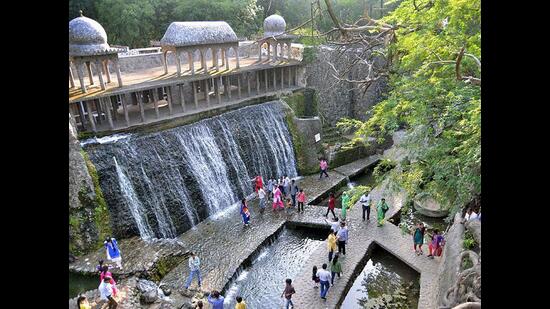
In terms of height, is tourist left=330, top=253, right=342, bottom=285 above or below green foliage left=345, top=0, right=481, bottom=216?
below

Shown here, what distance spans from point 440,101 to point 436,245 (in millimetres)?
4928

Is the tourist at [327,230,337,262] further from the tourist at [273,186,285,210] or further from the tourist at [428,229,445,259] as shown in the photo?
the tourist at [273,186,285,210]

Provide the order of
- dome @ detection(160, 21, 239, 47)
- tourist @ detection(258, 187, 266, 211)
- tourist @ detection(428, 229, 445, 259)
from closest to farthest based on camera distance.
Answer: tourist @ detection(428, 229, 445, 259), tourist @ detection(258, 187, 266, 211), dome @ detection(160, 21, 239, 47)

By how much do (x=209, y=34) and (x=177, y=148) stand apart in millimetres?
5498

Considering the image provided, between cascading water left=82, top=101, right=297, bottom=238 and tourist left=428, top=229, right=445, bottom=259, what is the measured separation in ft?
25.4

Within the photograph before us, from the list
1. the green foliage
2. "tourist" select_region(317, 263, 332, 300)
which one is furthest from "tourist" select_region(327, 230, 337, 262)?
the green foliage

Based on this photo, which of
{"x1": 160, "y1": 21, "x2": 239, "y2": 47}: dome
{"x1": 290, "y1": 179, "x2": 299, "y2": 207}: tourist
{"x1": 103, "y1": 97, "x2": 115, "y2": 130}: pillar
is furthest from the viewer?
{"x1": 160, "y1": 21, "x2": 239, "y2": 47}: dome

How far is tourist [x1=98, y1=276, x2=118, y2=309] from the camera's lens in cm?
874

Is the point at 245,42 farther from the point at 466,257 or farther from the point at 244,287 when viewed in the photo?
the point at 466,257

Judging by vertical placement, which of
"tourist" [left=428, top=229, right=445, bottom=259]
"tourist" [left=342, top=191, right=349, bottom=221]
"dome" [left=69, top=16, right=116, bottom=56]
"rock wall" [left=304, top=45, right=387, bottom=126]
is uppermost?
"dome" [left=69, top=16, right=116, bottom=56]

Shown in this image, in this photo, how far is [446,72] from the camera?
828 cm

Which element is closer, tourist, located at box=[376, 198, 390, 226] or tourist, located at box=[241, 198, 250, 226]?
tourist, located at box=[376, 198, 390, 226]

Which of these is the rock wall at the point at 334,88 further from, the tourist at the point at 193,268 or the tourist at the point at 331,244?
the tourist at the point at 193,268
